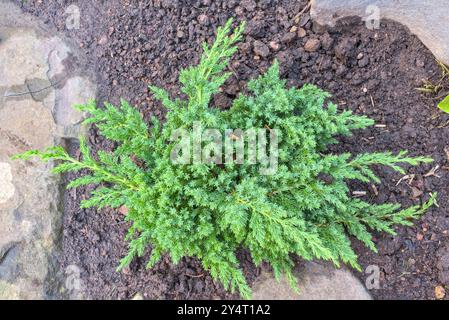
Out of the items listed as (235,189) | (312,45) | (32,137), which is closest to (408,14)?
(312,45)

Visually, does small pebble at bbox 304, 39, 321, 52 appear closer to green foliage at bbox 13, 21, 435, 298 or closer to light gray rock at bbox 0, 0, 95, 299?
green foliage at bbox 13, 21, 435, 298

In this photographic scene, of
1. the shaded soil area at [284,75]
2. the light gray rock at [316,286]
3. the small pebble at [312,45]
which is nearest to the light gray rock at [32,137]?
the shaded soil area at [284,75]

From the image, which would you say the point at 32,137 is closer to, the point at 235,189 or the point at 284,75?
the point at 235,189

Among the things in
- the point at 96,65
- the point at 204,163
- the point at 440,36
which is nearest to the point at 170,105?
the point at 204,163
